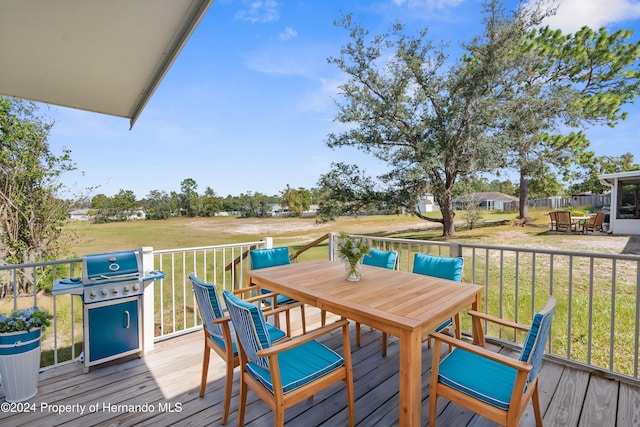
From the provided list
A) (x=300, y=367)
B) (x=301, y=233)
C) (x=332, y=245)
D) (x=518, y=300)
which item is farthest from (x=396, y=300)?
(x=301, y=233)

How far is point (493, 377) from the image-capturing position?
1.58 meters

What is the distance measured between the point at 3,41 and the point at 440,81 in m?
11.4

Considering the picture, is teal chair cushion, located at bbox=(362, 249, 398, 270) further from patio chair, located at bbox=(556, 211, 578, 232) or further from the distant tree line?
patio chair, located at bbox=(556, 211, 578, 232)

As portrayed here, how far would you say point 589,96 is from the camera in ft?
39.3

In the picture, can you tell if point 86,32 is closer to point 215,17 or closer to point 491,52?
point 215,17

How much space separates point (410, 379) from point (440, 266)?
1.45 meters

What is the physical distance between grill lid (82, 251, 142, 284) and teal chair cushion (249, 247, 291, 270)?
42.1 inches

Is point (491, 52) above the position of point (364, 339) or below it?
above

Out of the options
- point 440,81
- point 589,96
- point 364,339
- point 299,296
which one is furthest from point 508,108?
point 299,296

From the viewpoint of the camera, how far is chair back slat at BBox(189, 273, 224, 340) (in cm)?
183

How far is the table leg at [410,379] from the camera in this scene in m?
1.54

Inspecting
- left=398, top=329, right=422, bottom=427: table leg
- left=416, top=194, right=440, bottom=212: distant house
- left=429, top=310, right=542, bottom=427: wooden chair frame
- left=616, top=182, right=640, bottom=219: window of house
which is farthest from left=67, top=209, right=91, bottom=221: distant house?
left=616, top=182, right=640, bottom=219: window of house

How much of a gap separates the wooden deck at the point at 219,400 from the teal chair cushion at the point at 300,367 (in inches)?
17.7

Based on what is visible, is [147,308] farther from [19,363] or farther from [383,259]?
[383,259]
